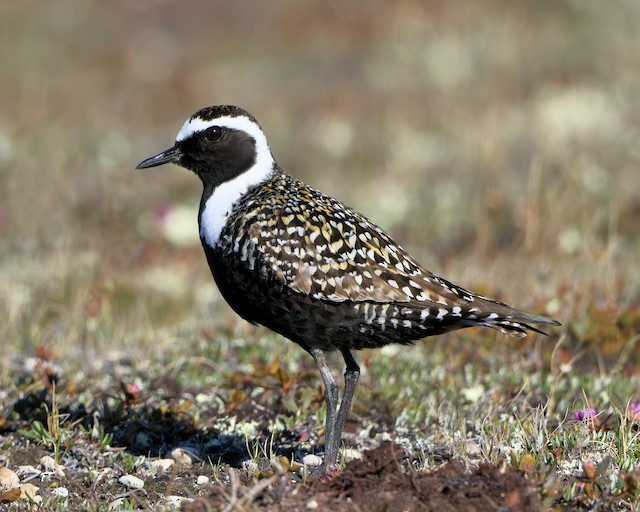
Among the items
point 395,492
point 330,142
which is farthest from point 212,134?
point 330,142

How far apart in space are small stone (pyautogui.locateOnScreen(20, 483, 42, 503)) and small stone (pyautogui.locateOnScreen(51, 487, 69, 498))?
0.28 feet

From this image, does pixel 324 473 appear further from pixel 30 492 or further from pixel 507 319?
pixel 30 492

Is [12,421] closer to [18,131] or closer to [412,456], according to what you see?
[412,456]

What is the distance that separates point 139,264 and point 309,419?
5.18m

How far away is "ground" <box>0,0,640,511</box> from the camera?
520 cm

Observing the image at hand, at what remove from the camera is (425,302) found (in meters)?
5.14

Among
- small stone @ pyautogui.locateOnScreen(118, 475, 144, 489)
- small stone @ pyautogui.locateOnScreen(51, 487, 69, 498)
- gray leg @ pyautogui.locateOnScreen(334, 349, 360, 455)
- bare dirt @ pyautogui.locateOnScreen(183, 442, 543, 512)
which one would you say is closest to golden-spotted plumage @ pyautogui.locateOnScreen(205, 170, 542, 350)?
gray leg @ pyautogui.locateOnScreen(334, 349, 360, 455)

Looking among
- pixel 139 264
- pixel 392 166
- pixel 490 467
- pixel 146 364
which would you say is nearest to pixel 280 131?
pixel 392 166

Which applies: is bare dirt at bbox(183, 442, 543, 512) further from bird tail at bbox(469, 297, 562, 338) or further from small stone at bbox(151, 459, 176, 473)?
small stone at bbox(151, 459, 176, 473)

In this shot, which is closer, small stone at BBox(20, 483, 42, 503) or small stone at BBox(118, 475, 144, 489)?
small stone at BBox(20, 483, 42, 503)

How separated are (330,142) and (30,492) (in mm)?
10892

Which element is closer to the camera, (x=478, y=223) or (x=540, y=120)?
(x=478, y=223)

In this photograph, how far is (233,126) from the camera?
5895mm

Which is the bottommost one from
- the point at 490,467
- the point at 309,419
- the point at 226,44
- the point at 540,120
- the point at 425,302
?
the point at 309,419
